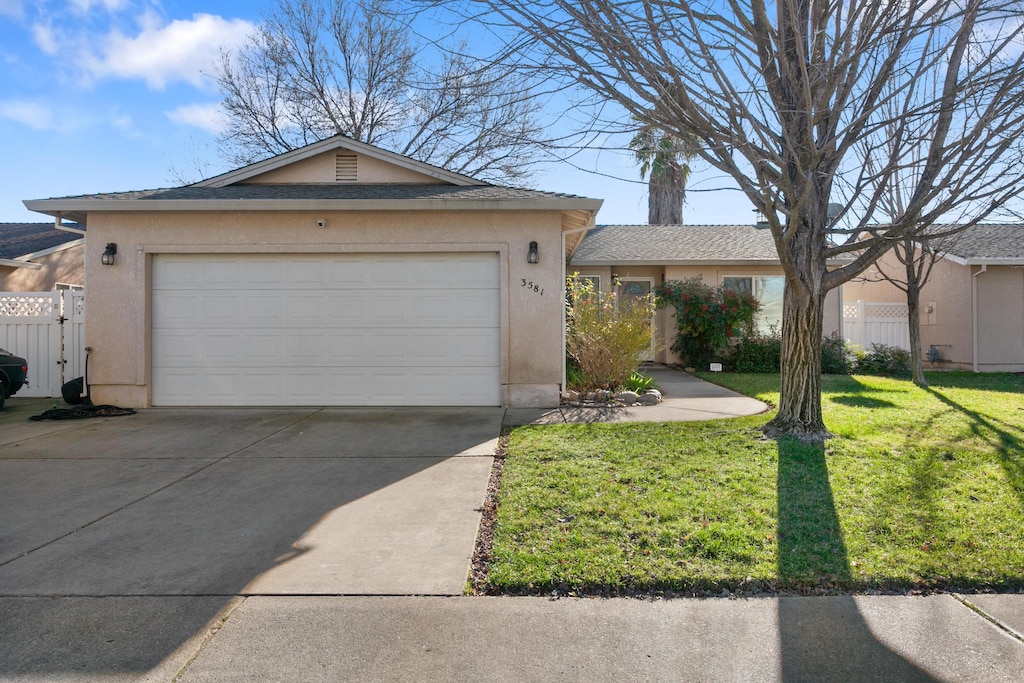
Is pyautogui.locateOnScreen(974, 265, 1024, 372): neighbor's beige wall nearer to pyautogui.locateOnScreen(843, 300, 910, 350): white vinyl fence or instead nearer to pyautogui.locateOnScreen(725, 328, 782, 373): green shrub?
pyautogui.locateOnScreen(843, 300, 910, 350): white vinyl fence

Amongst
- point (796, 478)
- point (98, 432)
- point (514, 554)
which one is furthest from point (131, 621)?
point (98, 432)

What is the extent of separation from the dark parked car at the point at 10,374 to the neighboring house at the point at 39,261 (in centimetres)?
632

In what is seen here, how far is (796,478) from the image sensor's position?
17.5 feet

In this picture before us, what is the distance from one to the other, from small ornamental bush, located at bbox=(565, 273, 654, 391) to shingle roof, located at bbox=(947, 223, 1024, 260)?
30.7 ft

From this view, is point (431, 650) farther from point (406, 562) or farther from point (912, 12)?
point (912, 12)

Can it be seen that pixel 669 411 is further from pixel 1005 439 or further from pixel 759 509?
pixel 759 509

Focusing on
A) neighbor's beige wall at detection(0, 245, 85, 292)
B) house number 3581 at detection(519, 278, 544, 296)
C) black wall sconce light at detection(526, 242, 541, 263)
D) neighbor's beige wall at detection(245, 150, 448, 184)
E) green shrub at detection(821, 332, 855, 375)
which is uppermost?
neighbor's beige wall at detection(245, 150, 448, 184)

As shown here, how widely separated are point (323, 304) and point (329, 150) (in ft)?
9.75

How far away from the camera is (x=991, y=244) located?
51.9 ft

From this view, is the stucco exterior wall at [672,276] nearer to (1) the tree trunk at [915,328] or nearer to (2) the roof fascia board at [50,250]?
(1) the tree trunk at [915,328]

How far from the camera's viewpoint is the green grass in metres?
3.64

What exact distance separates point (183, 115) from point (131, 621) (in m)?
17.6

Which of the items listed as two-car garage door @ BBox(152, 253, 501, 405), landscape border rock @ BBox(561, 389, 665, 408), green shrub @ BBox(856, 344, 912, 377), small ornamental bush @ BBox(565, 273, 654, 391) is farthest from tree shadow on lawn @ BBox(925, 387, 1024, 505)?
two-car garage door @ BBox(152, 253, 501, 405)

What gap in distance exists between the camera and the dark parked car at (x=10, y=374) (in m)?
9.88
